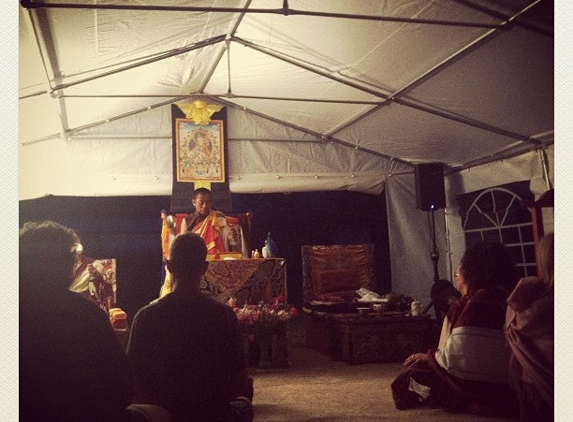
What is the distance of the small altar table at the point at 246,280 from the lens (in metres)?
5.59

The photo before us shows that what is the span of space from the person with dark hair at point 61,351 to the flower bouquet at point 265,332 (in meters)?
2.98

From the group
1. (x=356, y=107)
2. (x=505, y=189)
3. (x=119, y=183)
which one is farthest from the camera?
(x=119, y=183)

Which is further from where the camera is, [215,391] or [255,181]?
[255,181]

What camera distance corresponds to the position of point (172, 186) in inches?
276

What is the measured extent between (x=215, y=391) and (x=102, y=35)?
10.4 ft

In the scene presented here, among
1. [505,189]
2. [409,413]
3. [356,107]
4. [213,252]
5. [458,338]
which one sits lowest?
[409,413]

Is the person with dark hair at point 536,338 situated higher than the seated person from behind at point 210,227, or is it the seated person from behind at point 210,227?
Answer: the seated person from behind at point 210,227

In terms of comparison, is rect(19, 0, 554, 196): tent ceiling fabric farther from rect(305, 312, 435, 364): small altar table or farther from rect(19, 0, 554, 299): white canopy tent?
rect(305, 312, 435, 364): small altar table

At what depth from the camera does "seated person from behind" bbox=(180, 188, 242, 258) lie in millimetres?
6531

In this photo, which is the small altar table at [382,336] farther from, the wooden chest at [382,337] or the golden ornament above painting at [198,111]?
the golden ornament above painting at [198,111]

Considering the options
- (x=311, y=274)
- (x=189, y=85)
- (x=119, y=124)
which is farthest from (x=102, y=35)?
(x=311, y=274)

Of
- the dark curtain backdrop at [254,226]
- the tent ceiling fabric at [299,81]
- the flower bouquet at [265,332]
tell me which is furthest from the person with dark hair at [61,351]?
the dark curtain backdrop at [254,226]

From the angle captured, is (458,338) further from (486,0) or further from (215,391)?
(486,0)

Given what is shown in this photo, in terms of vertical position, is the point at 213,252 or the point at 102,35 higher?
the point at 102,35
